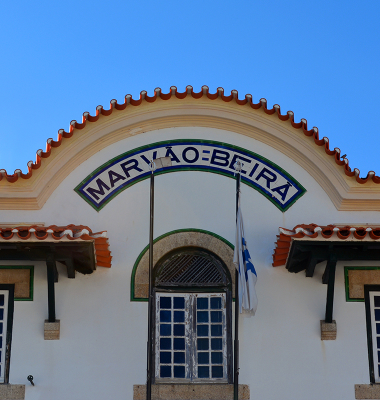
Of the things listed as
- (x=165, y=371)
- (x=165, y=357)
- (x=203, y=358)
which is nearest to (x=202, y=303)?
(x=203, y=358)

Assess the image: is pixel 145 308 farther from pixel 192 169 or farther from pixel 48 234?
pixel 192 169

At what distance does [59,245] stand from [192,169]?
272 centimetres

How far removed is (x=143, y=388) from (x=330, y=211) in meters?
4.11

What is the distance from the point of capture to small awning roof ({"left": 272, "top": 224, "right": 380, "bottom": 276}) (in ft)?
36.5

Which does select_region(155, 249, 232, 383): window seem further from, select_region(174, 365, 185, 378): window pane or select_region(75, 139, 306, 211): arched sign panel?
select_region(75, 139, 306, 211): arched sign panel

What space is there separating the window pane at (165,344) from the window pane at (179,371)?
0.32 metres

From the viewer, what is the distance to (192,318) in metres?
12.0

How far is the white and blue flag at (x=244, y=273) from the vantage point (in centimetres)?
1092

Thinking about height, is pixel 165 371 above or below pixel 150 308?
below

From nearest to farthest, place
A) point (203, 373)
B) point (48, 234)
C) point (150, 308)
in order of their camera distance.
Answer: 1. point (48, 234)
2. point (150, 308)
3. point (203, 373)

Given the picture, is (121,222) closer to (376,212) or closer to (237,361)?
(237,361)

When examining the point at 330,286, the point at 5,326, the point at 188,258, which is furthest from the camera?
the point at 188,258

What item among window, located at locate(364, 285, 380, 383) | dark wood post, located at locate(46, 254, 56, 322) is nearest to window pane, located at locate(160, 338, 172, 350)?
dark wood post, located at locate(46, 254, 56, 322)

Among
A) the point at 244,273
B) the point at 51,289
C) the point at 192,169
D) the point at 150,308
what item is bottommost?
the point at 150,308
